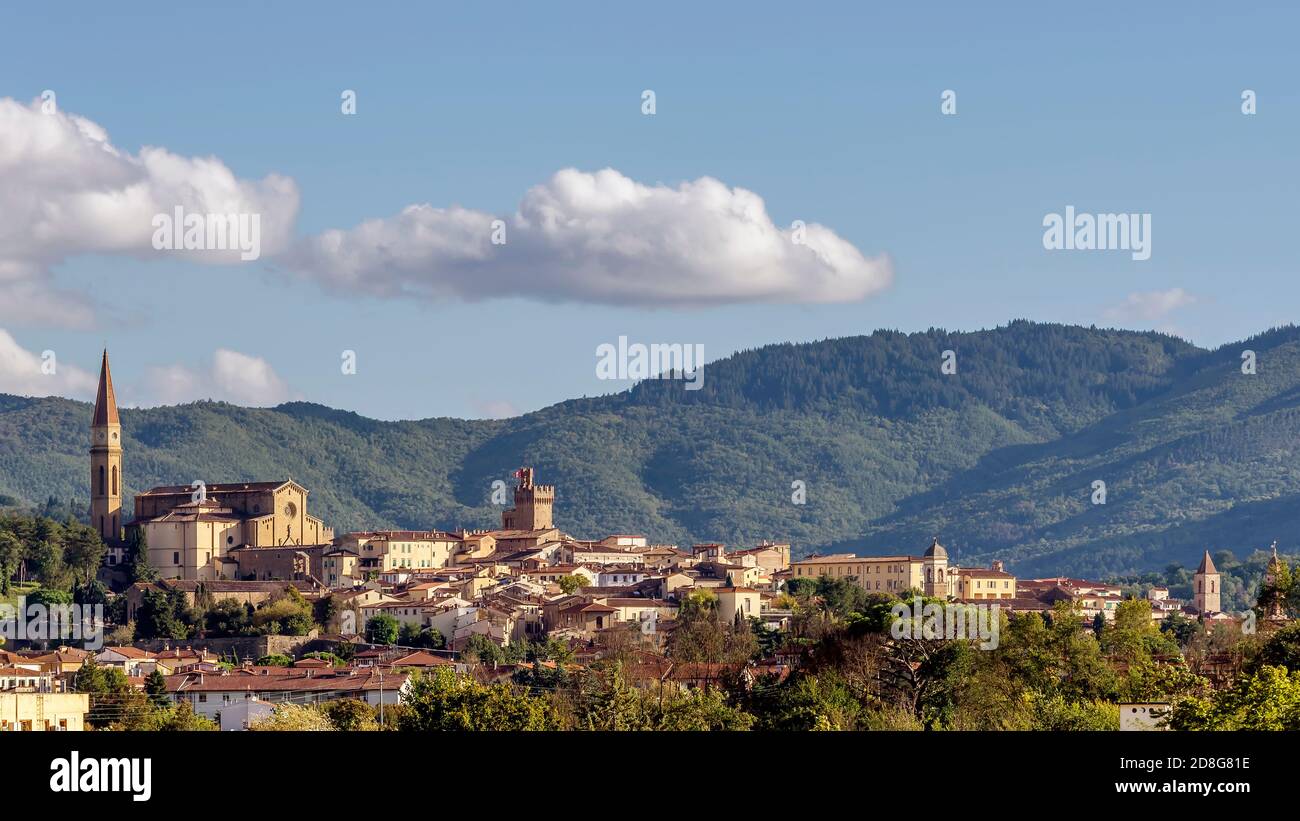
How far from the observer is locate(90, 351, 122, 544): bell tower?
12188cm

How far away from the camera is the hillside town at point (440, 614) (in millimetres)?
64188

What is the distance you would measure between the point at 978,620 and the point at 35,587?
197 ft

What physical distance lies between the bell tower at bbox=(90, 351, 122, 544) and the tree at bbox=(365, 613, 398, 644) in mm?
25299

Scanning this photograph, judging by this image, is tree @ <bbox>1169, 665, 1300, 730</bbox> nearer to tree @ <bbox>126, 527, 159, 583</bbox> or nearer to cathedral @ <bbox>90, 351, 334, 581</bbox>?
tree @ <bbox>126, 527, 159, 583</bbox>

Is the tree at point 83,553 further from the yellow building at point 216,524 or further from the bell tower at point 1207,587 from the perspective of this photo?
the bell tower at point 1207,587

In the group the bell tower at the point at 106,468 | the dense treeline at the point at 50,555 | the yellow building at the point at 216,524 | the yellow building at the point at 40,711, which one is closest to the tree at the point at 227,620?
the dense treeline at the point at 50,555

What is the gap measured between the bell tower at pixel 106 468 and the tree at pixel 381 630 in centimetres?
2530

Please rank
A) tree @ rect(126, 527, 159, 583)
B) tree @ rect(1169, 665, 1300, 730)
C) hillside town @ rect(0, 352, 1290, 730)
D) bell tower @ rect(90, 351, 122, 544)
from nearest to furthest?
tree @ rect(1169, 665, 1300, 730) < hillside town @ rect(0, 352, 1290, 730) < tree @ rect(126, 527, 159, 583) < bell tower @ rect(90, 351, 122, 544)

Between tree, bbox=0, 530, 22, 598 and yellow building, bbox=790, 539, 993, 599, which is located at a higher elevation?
tree, bbox=0, 530, 22, 598

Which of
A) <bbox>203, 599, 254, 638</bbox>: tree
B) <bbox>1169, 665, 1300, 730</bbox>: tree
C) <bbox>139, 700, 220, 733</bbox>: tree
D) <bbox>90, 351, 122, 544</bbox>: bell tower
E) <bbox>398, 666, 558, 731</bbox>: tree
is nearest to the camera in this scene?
<bbox>1169, 665, 1300, 730</bbox>: tree

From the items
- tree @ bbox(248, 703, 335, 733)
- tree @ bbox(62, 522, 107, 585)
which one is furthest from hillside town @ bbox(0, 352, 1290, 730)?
tree @ bbox(62, 522, 107, 585)

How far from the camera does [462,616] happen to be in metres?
101
